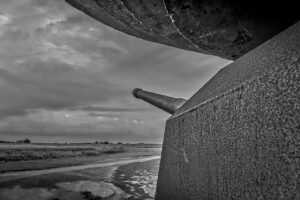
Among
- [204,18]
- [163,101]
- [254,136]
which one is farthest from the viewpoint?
[163,101]

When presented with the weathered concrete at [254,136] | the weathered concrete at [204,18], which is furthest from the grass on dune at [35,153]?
the weathered concrete at [254,136]

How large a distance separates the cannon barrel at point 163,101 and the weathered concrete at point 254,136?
1390 mm

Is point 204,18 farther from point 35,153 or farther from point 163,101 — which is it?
point 35,153

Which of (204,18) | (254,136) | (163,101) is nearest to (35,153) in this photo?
(163,101)

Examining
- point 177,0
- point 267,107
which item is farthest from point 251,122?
point 177,0

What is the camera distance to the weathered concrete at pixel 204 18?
1.31 meters

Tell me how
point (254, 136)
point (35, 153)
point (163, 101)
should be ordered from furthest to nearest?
1. point (35, 153)
2. point (163, 101)
3. point (254, 136)

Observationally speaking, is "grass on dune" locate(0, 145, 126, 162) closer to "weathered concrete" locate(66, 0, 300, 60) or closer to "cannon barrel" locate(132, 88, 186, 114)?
"cannon barrel" locate(132, 88, 186, 114)

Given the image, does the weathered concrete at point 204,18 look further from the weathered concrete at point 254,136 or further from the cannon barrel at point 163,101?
the cannon barrel at point 163,101

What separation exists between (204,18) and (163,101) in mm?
1547

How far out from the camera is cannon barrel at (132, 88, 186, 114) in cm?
259

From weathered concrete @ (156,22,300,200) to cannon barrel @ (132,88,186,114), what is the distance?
1.39m

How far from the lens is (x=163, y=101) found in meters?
2.87

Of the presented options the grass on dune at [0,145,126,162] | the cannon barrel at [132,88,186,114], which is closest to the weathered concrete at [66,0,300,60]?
the cannon barrel at [132,88,186,114]
